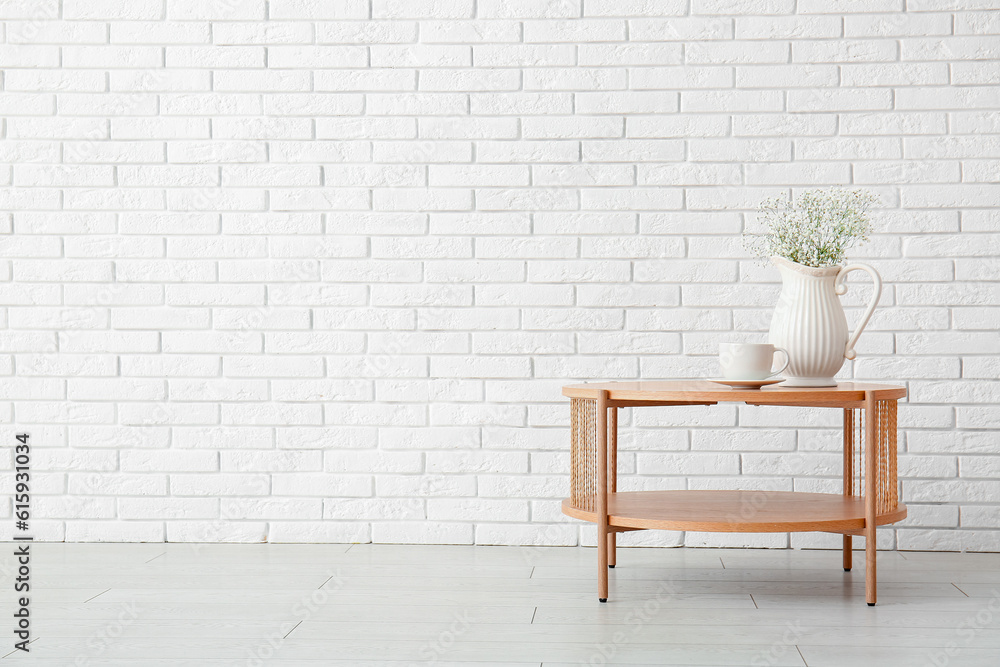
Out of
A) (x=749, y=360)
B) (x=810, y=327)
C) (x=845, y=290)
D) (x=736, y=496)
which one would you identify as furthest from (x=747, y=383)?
(x=736, y=496)

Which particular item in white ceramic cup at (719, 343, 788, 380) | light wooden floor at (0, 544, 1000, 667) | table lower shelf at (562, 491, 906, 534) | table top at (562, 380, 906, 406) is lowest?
light wooden floor at (0, 544, 1000, 667)

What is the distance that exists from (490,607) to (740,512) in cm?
59

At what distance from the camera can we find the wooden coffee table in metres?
1.90

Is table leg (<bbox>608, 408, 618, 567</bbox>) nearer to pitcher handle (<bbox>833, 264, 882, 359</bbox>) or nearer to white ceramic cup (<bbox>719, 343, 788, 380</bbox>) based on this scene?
white ceramic cup (<bbox>719, 343, 788, 380</bbox>)

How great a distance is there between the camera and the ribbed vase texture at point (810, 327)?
2025 mm

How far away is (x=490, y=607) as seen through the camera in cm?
199

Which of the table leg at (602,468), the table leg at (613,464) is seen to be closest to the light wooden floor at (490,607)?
the table leg at (613,464)

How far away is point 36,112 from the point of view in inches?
107

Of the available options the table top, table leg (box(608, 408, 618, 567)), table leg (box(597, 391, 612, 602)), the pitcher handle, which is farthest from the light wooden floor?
the pitcher handle

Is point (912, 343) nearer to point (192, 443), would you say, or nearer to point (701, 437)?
point (701, 437)

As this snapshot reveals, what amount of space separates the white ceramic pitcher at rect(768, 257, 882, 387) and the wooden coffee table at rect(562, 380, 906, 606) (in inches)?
2.2

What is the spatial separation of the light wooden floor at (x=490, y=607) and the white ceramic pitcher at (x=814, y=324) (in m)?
0.52

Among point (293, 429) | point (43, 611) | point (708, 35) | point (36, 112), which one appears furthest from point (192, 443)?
point (708, 35)

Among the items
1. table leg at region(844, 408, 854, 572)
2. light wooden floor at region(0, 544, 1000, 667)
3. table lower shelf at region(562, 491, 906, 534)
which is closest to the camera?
light wooden floor at region(0, 544, 1000, 667)
